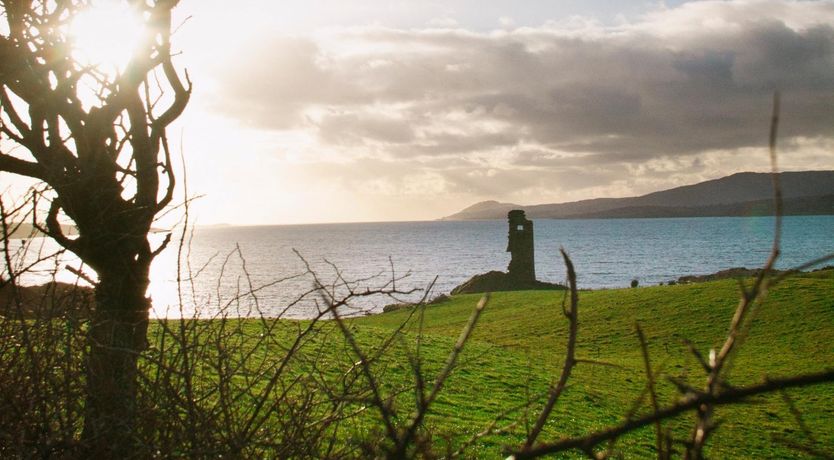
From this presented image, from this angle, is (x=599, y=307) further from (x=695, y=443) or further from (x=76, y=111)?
(x=695, y=443)

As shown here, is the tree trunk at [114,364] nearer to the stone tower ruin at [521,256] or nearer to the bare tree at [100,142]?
the bare tree at [100,142]

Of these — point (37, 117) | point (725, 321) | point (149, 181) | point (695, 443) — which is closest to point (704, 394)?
point (695, 443)

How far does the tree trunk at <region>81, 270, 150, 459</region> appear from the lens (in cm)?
311

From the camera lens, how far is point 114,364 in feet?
15.0

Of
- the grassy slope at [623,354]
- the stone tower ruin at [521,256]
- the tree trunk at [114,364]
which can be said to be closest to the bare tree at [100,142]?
the tree trunk at [114,364]

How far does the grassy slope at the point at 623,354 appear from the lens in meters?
15.3

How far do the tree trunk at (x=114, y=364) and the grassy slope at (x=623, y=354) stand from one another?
3.22 m

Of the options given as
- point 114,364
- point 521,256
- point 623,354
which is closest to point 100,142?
point 114,364

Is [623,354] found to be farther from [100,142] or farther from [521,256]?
[521,256]

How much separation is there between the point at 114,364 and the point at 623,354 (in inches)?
1113

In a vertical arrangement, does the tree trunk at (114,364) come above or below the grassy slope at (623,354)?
above

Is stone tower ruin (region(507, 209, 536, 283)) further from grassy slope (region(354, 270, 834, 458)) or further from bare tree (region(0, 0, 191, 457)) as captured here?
bare tree (region(0, 0, 191, 457))

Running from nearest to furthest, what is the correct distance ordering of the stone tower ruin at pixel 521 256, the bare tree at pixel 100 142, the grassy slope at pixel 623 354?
the bare tree at pixel 100 142, the grassy slope at pixel 623 354, the stone tower ruin at pixel 521 256

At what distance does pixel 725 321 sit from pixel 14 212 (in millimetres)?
33523
